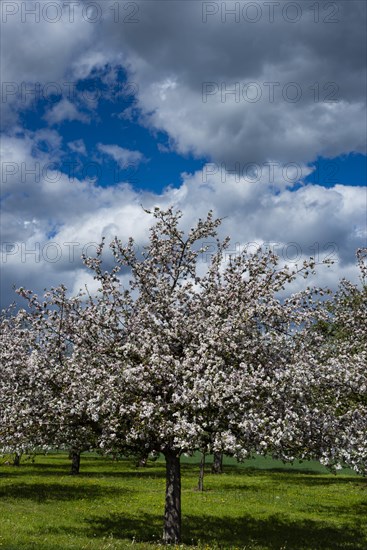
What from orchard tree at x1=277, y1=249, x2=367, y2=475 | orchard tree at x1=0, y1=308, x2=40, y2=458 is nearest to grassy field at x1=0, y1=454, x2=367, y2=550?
orchard tree at x1=0, y1=308, x2=40, y2=458

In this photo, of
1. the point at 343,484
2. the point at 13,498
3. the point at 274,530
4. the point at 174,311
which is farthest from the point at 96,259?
the point at 343,484

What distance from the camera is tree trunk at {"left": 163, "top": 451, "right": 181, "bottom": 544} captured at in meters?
19.5

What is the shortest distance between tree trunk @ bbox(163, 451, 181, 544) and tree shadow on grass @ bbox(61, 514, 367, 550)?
3.71 ft

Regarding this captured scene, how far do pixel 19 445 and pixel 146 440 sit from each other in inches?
170

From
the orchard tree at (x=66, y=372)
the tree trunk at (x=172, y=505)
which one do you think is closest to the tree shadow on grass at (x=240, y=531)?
the tree trunk at (x=172, y=505)

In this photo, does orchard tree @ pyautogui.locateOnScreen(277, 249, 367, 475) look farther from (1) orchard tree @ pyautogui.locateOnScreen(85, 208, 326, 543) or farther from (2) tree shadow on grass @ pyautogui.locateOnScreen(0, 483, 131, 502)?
(2) tree shadow on grass @ pyautogui.locateOnScreen(0, 483, 131, 502)

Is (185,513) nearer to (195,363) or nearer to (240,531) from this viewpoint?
(240,531)

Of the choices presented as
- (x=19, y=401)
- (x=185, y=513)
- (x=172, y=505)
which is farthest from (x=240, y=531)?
(x=19, y=401)

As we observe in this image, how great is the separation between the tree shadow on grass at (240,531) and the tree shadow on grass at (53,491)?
6561mm

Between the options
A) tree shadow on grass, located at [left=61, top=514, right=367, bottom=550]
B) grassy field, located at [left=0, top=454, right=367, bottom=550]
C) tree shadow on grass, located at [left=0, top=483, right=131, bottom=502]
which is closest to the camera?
grassy field, located at [left=0, top=454, right=367, bottom=550]

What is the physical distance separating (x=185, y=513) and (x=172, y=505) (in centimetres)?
854

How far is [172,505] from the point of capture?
1962 cm

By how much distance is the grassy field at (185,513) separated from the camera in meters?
20.6

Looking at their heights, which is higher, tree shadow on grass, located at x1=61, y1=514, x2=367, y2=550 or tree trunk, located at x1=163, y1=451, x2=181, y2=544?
tree trunk, located at x1=163, y1=451, x2=181, y2=544
